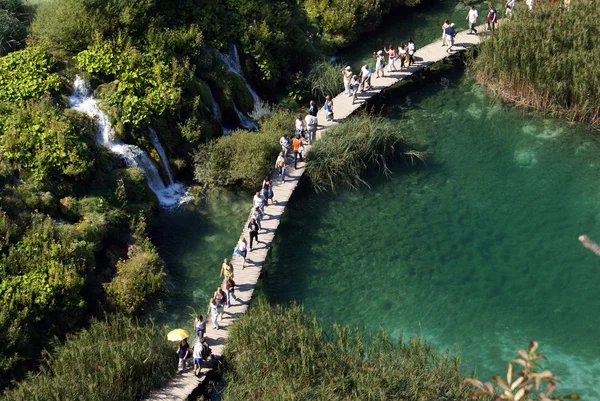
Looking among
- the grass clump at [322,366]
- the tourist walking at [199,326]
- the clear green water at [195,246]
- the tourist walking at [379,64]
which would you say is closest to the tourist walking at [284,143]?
the clear green water at [195,246]

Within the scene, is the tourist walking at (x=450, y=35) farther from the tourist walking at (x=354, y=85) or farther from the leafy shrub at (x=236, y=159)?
the leafy shrub at (x=236, y=159)

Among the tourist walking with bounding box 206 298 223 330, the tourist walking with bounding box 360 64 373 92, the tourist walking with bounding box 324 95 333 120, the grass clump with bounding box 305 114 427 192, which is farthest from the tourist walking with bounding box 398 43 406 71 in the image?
the tourist walking with bounding box 206 298 223 330

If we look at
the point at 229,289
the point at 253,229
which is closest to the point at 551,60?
the point at 253,229

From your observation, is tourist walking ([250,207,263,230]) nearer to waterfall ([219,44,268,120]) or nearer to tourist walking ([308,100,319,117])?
tourist walking ([308,100,319,117])

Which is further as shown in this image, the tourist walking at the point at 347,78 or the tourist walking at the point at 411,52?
the tourist walking at the point at 411,52

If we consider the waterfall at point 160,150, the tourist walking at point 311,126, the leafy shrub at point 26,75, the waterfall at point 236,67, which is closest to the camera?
the leafy shrub at point 26,75

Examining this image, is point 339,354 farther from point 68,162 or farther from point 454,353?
point 68,162
